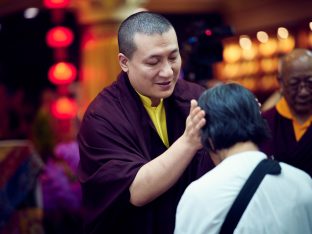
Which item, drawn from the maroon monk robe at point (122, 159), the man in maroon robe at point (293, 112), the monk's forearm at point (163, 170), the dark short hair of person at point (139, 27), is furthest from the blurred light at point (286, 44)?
the monk's forearm at point (163, 170)

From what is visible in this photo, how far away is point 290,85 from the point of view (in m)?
4.44

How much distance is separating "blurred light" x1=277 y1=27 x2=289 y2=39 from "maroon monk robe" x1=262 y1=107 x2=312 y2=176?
16.8 feet

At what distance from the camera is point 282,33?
376 inches

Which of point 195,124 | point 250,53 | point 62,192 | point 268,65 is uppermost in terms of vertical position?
point 195,124

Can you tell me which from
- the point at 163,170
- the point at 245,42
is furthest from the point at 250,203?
the point at 245,42

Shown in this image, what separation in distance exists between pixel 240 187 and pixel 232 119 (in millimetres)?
259

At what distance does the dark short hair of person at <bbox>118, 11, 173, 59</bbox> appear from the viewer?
305 cm

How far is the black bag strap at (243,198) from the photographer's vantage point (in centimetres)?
232

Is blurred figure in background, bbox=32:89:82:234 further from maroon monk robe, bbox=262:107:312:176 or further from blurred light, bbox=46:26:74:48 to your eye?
blurred light, bbox=46:26:74:48

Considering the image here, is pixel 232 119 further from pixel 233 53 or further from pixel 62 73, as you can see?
pixel 233 53

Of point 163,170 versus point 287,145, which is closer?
point 163,170

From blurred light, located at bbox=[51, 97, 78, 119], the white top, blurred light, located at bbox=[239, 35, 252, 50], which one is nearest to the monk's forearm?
the white top

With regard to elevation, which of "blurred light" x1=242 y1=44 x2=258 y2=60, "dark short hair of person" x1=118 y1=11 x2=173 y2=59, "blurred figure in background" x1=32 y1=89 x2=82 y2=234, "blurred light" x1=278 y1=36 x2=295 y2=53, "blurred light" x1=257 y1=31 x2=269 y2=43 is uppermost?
"dark short hair of person" x1=118 y1=11 x2=173 y2=59

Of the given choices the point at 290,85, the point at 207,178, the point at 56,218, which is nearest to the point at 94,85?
the point at 56,218
